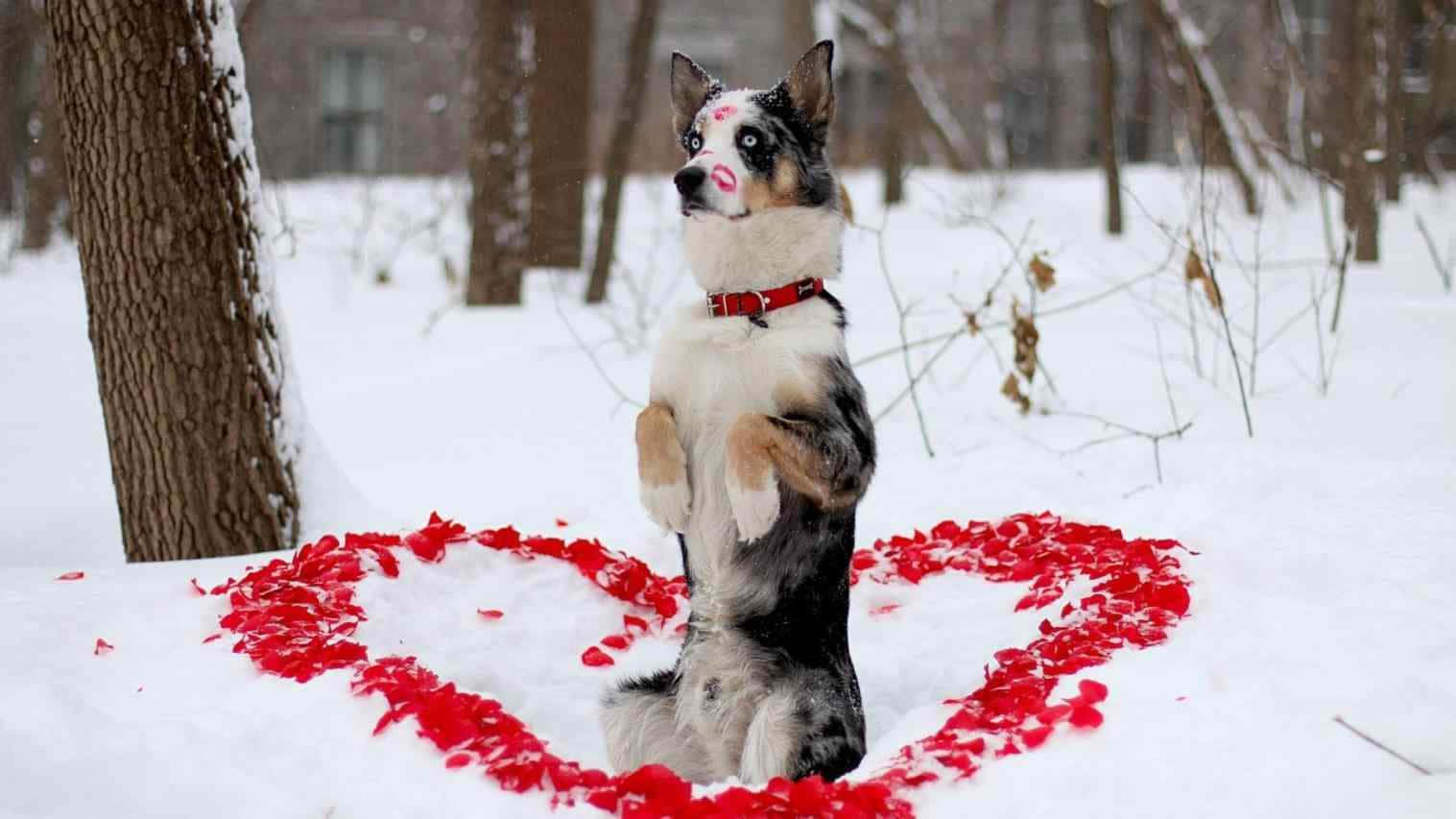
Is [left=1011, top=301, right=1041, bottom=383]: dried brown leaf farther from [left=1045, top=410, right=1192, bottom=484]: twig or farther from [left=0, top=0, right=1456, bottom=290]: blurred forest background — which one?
[left=0, top=0, right=1456, bottom=290]: blurred forest background

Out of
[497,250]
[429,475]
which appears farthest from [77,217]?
[497,250]

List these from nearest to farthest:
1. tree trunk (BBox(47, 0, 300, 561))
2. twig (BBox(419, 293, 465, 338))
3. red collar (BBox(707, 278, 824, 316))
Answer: red collar (BBox(707, 278, 824, 316))
tree trunk (BBox(47, 0, 300, 561))
twig (BBox(419, 293, 465, 338))

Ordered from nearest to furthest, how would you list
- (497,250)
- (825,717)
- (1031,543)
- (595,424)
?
1. (825,717)
2. (1031,543)
3. (595,424)
4. (497,250)

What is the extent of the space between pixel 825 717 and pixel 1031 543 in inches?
68.6

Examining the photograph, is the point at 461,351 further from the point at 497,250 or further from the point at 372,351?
the point at 497,250

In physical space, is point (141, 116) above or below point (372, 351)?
above

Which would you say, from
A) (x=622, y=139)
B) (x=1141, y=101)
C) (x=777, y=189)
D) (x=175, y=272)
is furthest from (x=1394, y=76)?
(x=1141, y=101)

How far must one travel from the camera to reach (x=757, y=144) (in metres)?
3.24

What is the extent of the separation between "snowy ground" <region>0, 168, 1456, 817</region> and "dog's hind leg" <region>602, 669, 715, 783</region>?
1.21 feet

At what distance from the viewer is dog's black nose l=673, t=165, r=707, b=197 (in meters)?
3.07

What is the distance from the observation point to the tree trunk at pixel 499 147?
34.2 feet

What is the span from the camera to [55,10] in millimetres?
4391

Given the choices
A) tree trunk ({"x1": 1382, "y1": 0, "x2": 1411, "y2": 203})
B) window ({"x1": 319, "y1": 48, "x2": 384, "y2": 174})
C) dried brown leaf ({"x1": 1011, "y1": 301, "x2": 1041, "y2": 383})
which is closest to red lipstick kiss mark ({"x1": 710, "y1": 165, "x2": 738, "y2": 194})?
dried brown leaf ({"x1": 1011, "y1": 301, "x2": 1041, "y2": 383})

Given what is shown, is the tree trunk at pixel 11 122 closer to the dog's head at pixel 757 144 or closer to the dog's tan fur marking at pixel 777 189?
the dog's head at pixel 757 144
